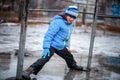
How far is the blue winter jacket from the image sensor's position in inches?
298

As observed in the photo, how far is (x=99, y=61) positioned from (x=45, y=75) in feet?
8.11

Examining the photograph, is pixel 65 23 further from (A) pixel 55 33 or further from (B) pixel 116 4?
(B) pixel 116 4

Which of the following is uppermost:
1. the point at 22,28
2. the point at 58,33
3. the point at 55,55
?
the point at 22,28

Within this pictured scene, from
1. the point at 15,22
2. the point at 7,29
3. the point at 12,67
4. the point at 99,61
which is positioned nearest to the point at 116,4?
the point at 15,22

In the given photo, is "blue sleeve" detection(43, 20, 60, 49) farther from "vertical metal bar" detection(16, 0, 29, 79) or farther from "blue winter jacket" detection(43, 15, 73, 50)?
"vertical metal bar" detection(16, 0, 29, 79)

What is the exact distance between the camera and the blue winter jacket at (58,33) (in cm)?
756

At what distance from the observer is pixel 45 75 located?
26.3ft

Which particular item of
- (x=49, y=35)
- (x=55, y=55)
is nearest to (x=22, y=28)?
(x=49, y=35)

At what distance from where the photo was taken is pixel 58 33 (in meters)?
7.93

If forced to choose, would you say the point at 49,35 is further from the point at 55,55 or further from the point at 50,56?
the point at 55,55

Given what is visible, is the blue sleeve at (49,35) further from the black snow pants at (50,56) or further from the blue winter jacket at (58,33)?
the black snow pants at (50,56)

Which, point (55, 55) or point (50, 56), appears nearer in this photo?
point (50, 56)

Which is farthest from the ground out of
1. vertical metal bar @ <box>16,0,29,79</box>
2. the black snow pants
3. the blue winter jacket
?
the blue winter jacket

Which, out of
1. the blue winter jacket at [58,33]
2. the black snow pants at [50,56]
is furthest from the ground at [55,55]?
the blue winter jacket at [58,33]
